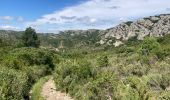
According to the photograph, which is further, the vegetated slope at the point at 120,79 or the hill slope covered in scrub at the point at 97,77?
the vegetated slope at the point at 120,79

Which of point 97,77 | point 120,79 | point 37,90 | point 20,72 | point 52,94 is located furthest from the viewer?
point 37,90

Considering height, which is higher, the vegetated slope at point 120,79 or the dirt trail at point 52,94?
the vegetated slope at point 120,79

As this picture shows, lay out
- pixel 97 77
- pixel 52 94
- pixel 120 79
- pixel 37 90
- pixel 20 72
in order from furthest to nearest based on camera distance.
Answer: pixel 37 90, pixel 52 94, pixel 97 77, pixel 20 72, pixel 120 79

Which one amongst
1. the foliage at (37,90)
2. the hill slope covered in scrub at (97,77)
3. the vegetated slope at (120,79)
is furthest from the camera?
the foliage at (37,90)

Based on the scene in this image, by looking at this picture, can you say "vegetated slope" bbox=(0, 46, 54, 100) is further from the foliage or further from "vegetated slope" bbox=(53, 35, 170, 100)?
"vegetated slope" bbox=(53, 35, 170, 100)

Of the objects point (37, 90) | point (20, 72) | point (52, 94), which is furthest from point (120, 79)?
point (37, 90)

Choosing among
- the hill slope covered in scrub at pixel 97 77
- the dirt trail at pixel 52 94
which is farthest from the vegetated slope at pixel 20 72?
the dirt trail at pixel 52 94

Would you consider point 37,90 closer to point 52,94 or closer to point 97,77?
point 52,94

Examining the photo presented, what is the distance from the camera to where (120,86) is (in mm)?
51906

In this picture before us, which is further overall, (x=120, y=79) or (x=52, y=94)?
(x=52, y=94)

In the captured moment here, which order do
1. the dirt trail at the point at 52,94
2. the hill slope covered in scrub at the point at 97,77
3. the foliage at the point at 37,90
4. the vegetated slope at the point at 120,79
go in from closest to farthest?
the hill slope covered in scrub at the point at 97,77, the vegetated slope at the point at 120,79, the foliage at the point at 37,90, the dirt trail at the point at 52,94

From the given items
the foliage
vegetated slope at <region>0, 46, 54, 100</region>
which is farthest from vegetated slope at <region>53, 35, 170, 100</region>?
vegetated slope at <region>0, 46, 54, 100</region>

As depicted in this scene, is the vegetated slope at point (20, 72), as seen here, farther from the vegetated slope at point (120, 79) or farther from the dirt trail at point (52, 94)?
the vegetated slope at point (120, 79)

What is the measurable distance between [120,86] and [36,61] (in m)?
79.6
